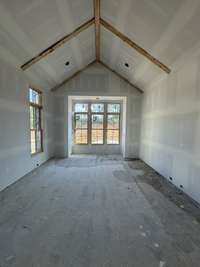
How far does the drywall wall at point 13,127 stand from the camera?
3505 millimetres

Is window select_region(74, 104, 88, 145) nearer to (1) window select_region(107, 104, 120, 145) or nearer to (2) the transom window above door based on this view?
(2) the transom window above door

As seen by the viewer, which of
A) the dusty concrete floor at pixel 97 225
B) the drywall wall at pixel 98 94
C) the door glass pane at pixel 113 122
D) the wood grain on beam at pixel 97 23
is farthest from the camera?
the door glass pane at pixel 113 122

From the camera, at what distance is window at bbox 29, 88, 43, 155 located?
16.9 feet

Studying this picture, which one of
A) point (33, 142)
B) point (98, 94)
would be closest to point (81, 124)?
point (98, 94)

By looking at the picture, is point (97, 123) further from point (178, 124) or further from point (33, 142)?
point (178, 124)

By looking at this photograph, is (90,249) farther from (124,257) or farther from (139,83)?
(139,83)

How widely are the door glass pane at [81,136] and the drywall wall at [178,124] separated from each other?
12.4 feet

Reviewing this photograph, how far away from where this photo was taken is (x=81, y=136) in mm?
8352

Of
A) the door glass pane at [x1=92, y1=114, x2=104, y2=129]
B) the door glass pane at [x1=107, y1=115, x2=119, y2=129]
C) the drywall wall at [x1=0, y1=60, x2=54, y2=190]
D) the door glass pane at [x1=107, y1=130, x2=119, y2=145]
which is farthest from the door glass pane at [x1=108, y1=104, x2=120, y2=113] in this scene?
the drywall wall at [x1=0, y1=60, x2=54, y2=190]

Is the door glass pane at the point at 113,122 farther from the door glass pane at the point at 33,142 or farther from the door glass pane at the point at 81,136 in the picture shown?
the door glass pane at the point at 33,142

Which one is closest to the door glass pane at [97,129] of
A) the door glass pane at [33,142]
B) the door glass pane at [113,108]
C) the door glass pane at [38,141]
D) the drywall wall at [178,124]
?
the door glass pane at [113,108]

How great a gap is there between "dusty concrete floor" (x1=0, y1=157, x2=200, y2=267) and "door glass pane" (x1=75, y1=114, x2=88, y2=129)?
4.53 metres

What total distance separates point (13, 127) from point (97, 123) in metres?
4.91

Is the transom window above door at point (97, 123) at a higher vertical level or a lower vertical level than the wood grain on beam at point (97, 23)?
lower
